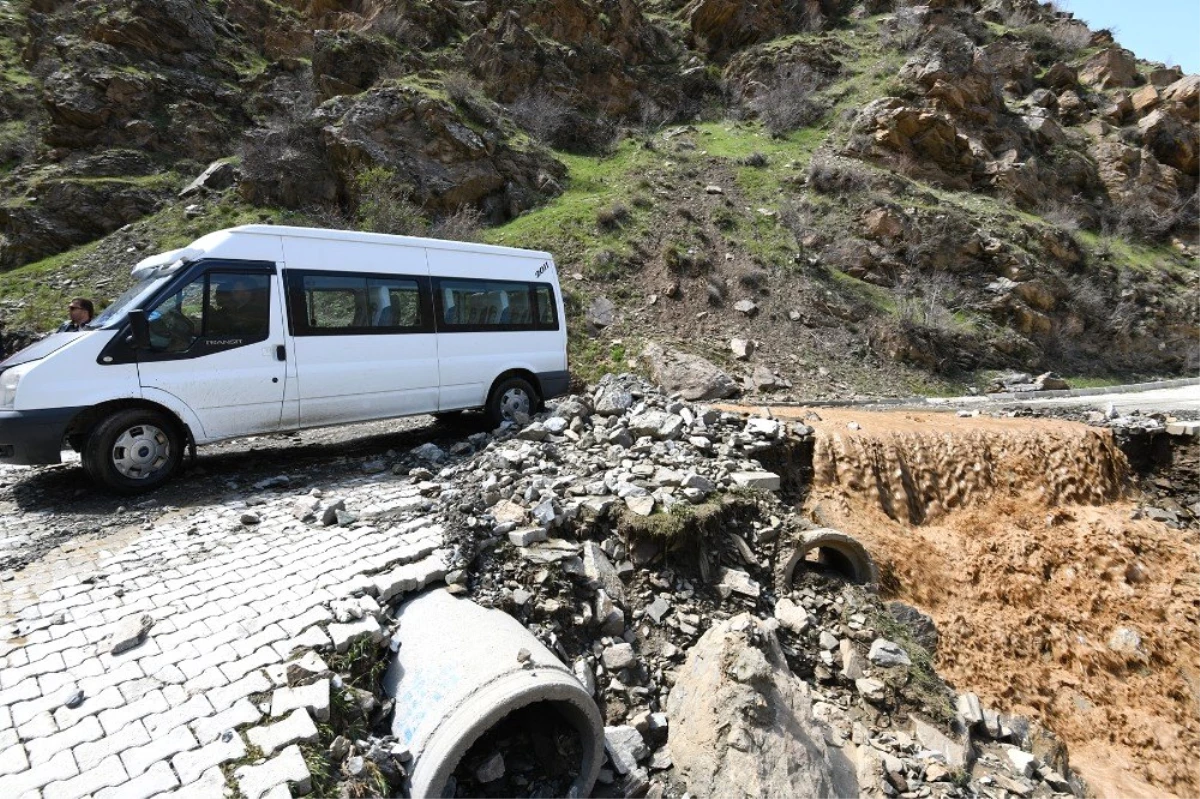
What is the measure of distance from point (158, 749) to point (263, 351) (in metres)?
4.36

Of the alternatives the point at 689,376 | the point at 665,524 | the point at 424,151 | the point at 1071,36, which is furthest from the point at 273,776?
the point at 1071,36

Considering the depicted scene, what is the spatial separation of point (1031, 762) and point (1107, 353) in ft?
69.7

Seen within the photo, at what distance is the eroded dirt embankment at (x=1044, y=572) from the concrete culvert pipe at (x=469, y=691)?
15.7 feet

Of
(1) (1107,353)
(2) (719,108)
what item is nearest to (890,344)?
(1) (1107,353)

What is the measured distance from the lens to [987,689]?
20.2ft

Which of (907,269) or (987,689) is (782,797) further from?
(907,269)

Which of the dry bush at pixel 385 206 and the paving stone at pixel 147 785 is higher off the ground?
the dry bush at pixel 385 206

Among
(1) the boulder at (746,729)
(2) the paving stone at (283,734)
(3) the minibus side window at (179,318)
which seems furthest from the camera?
(3) the minibus side window at (179,318)

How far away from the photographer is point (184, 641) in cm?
346

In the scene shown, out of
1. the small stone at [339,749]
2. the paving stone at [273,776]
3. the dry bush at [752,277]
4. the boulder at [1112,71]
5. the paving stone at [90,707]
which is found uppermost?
the boulder at [1112,71]

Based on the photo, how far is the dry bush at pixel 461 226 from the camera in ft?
56.0

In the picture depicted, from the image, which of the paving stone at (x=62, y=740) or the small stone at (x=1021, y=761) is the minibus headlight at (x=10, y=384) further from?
the small stone at (x=1021, y=761)

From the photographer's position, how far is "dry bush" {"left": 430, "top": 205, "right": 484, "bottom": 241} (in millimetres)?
17062

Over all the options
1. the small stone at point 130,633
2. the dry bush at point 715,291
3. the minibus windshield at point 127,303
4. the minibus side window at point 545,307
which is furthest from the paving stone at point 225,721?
the dry bush at point 715,291
